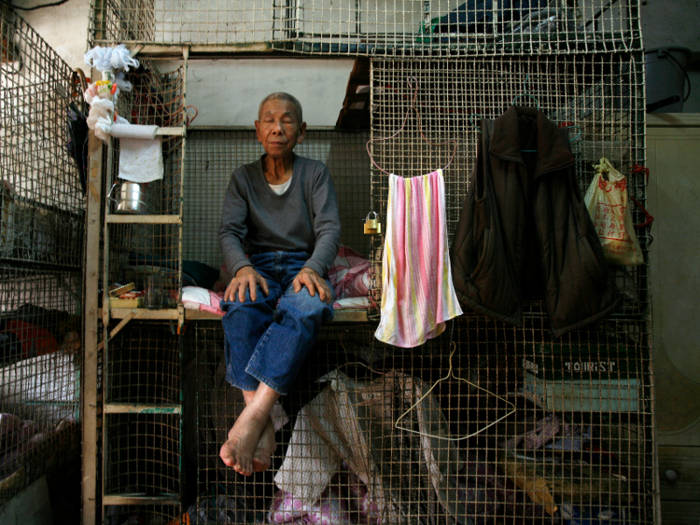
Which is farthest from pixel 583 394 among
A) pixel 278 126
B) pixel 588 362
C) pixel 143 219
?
pixel 143 219

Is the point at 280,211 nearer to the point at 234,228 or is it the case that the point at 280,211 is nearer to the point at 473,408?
the point at 234,228

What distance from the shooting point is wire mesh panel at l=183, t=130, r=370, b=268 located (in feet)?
11.8

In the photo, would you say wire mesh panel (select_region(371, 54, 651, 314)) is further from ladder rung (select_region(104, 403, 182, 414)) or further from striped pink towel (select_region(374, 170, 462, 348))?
ladder rung (select_region(104, 403, 182, 414))

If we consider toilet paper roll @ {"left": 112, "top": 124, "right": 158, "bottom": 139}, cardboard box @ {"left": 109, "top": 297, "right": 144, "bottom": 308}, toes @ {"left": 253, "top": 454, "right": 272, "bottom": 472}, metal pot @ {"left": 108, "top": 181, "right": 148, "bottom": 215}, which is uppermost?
toilet paper roll @ {"left": 112, "top": 124, "right": 158, "bottom": 139}

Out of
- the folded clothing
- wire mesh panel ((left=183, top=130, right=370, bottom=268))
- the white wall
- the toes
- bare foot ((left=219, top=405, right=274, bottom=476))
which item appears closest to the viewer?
bare foot ((left=219, top=405, right=274, bottom=476))

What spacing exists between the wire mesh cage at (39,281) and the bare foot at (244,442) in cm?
129

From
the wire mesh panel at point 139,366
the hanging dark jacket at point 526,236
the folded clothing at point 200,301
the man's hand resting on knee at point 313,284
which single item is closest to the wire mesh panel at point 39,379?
the wire mesh panel at point 139,366

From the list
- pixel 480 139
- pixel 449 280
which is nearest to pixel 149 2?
pixel 480 139

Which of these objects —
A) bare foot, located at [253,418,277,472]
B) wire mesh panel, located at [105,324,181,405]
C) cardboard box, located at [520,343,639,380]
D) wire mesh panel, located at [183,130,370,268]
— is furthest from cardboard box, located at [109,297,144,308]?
cardboard box, located at [520,343,639,380]

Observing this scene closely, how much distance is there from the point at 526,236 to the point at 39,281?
3.09 meters

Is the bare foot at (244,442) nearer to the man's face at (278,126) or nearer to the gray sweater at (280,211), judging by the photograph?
the gray sweater at (280,211)

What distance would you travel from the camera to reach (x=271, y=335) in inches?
83.2

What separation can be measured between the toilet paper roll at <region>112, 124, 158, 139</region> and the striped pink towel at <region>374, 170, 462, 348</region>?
145cm

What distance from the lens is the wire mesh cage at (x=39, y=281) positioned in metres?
2.30
